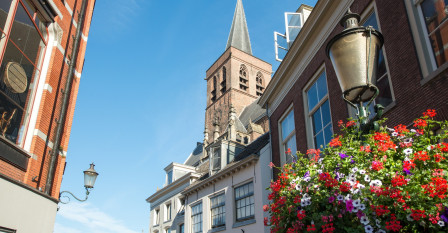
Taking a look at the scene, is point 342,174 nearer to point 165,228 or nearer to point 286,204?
point 286,204

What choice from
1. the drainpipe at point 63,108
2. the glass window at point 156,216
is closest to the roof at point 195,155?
the glass window at point 156,216

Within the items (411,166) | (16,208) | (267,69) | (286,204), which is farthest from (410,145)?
(267,69)

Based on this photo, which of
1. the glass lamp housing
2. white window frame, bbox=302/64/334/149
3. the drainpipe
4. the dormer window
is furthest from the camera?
the dormer window

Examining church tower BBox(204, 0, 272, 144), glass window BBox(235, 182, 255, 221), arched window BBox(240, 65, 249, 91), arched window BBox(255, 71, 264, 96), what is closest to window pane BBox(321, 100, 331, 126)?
glass window BBox(235, 182, 255, 221)

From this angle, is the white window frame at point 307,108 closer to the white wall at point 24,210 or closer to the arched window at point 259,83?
the white wall at point 24,210

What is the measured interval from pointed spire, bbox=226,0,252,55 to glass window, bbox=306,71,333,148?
130ft

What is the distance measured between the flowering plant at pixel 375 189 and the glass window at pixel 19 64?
5910 millimetres

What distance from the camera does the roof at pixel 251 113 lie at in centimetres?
3669

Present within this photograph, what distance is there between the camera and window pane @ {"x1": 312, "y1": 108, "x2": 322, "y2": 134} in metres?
9.78

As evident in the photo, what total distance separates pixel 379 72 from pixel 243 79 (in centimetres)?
4116

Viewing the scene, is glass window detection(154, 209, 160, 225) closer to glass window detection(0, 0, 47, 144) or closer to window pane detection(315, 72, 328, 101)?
window pane detection(315, 72, 328, 101)

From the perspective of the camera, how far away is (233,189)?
53.9 ft

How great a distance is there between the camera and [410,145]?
10.6ft

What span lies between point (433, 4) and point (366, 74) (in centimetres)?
361
